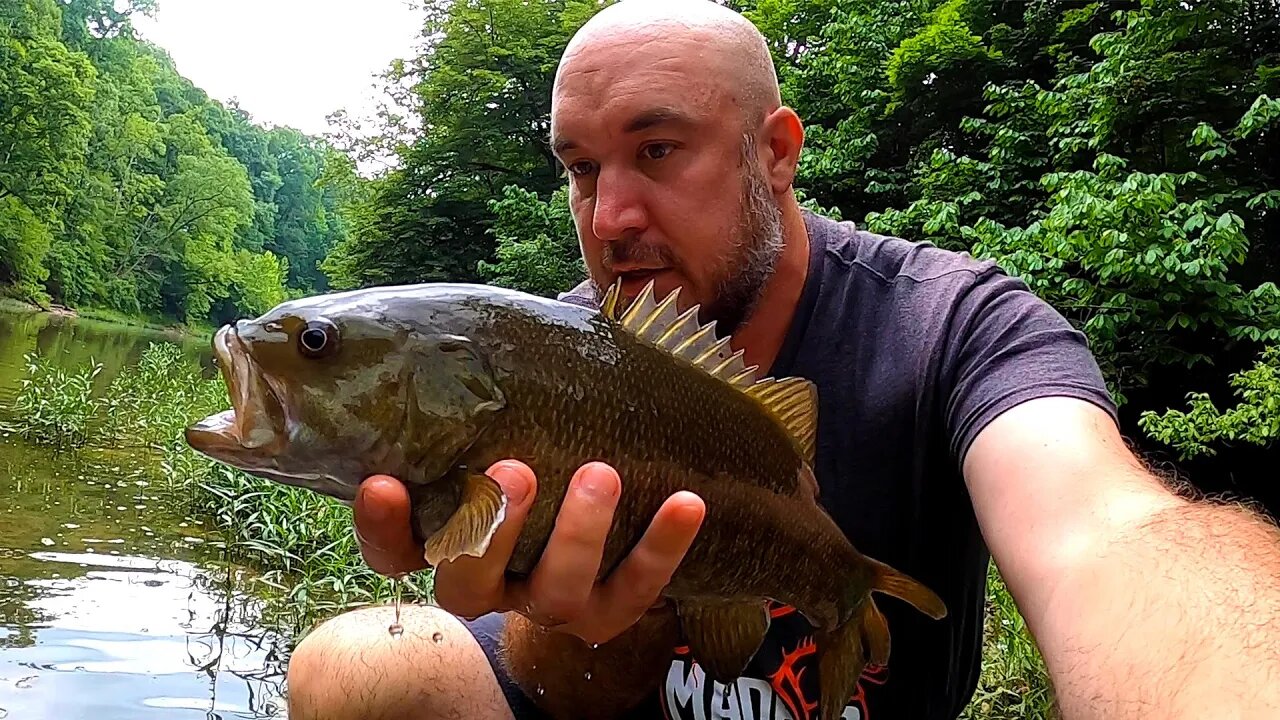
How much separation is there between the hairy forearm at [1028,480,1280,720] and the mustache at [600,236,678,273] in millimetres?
1311

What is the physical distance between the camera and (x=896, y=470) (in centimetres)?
233

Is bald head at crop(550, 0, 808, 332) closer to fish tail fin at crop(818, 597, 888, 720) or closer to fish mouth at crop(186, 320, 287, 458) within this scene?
fish tail fin at crop(818, 597, 888, 720)

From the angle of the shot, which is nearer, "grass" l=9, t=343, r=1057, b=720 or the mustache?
the mustache

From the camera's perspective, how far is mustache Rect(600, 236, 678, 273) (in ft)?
8.08

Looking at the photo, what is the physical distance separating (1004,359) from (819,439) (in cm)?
51

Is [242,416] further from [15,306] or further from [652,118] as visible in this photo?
[15,306]

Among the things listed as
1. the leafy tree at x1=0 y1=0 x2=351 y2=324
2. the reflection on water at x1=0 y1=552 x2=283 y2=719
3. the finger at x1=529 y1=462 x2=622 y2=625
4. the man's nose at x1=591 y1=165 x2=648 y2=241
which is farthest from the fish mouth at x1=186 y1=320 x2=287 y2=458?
the leafy tree at x1=0 y1=0 x2=351 y2=324

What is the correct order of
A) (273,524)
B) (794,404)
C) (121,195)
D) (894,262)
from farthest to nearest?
1. (121,195)
2. (273,524)
3. (894,262)
4. (794,404)

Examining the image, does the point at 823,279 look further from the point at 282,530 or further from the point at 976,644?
the point at 282,530

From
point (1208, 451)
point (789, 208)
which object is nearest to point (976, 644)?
point (789, 208)

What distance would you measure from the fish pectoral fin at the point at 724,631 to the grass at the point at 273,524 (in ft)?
5.14

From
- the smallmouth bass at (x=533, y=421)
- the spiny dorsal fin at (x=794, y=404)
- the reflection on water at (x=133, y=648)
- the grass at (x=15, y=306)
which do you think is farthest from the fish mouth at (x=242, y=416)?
the grass at (x=15, y=306)

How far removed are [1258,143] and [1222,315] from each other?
2236 millimetres

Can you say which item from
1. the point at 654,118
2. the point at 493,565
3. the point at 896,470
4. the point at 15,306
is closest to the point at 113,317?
the point at 15,306
